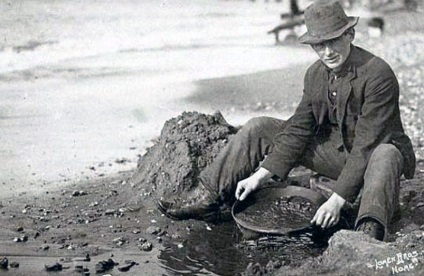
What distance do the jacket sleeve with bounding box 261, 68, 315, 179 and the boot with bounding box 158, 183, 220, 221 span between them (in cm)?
39

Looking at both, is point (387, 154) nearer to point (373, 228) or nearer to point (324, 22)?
point (373, 228)

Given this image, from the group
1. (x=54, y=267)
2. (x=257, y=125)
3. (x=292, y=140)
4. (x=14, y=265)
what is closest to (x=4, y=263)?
(x=14, y=265)

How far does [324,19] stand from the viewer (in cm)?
383

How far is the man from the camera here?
367 centimetres

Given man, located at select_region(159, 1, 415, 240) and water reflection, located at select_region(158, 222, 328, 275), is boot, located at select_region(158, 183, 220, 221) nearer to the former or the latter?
man, located at select_region(159, 1, 415, 240)

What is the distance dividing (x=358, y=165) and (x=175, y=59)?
3.04 meters

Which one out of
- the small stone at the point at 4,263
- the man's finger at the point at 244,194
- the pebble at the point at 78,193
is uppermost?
the man's finger at the point at 244,194

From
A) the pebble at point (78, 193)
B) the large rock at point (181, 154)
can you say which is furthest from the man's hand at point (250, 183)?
the pebble at point (78, 193)

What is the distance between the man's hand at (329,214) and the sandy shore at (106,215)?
2.59ft

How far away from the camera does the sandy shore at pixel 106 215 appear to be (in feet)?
12.7

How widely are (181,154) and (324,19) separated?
4.54ft

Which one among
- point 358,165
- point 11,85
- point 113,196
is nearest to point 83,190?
point 113,196

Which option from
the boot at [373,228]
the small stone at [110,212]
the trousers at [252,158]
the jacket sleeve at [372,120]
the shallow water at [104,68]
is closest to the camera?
the boot at [373,228]

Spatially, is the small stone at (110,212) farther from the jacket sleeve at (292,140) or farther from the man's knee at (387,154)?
the man's knee at (387,154)
